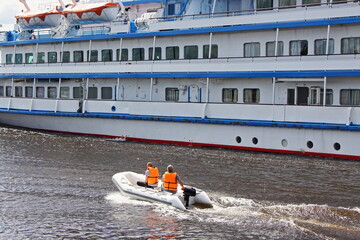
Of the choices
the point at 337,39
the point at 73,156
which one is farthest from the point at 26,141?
the point at 337,39

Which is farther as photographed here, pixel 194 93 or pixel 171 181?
pixel 194 93

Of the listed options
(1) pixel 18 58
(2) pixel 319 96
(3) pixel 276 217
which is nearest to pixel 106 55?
(1) pixel 18 58

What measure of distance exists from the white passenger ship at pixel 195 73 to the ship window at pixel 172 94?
0.18 feet

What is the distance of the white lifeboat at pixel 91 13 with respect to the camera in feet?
110

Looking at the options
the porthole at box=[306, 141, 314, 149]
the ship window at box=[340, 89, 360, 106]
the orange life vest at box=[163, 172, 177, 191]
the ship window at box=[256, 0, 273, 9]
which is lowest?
the orange life vest at box=[163, 172, 177, 191]

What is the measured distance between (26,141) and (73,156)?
544cm

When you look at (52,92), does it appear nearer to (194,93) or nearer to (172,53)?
(172,53)

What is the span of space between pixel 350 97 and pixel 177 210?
11820 millimetres

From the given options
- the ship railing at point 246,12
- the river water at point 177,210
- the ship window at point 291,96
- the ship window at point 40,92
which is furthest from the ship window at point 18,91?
the ship window at point 291,96

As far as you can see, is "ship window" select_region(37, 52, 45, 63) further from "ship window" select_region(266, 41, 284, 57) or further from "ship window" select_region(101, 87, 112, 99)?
"ship window" select_region(266, 41, 284, 57)

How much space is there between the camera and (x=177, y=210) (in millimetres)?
16375

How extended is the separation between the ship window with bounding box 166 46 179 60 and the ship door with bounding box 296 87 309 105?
7224 mm

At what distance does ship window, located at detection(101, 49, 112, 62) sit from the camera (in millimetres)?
32812

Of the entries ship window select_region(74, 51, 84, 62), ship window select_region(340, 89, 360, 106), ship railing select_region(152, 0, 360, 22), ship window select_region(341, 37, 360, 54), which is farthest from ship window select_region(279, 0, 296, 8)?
ship window select_region(74, 51, 84, 62)
